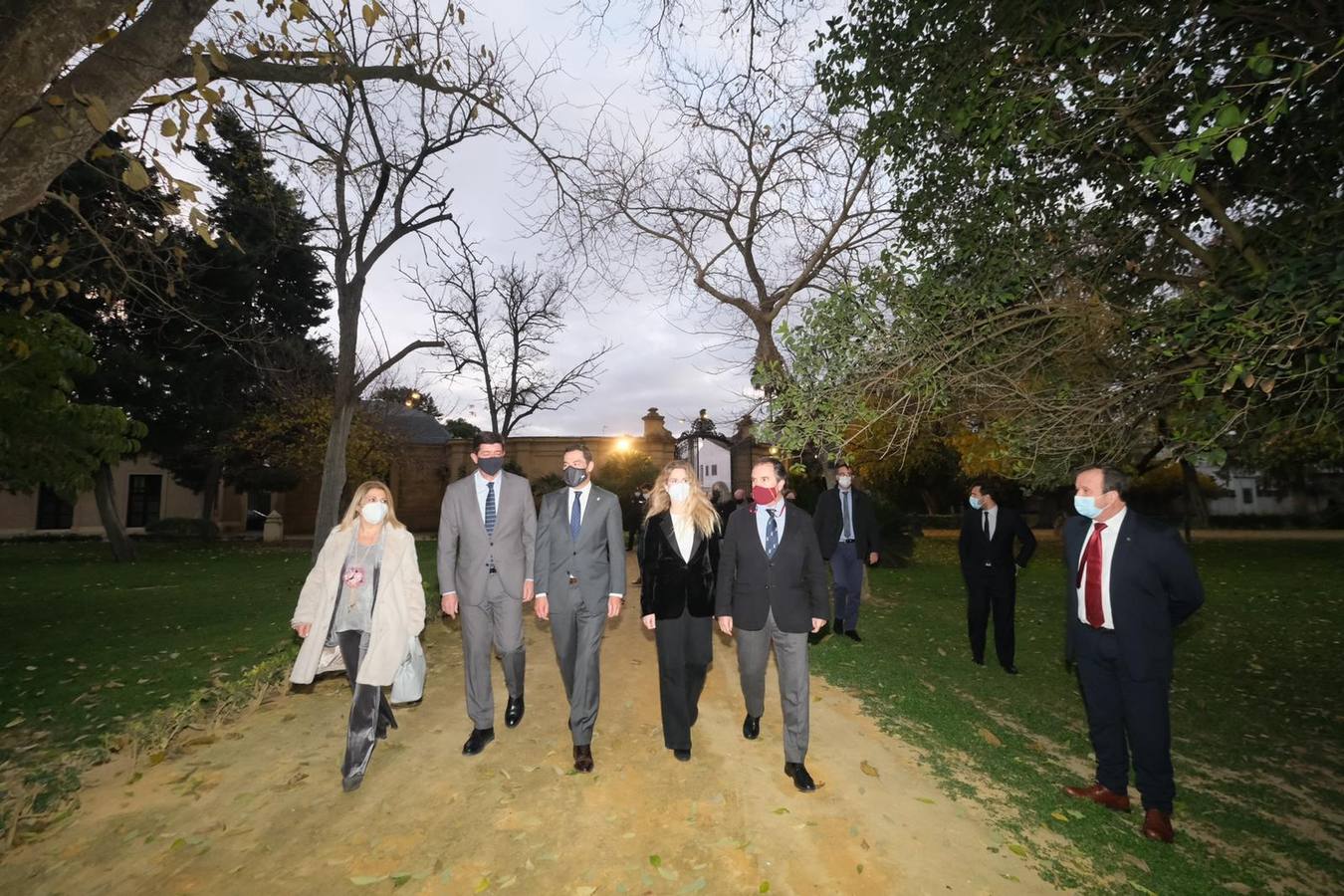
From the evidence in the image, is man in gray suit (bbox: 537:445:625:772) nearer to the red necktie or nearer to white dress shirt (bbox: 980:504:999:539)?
the red necktie

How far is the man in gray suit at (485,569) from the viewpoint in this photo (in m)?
4.52

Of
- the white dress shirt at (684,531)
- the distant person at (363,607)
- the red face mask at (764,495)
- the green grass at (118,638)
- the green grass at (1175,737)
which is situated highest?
the red face mask at (764,495)

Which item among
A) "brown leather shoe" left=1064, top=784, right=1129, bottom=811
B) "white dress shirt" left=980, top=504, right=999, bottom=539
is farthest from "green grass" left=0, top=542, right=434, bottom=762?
"white dress shirt" left=980, top=504, right=999, bottom=539

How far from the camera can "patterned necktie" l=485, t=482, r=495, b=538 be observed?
467cm

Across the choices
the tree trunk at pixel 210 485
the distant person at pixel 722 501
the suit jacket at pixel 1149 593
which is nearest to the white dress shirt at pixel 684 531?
the suit jacket at pixel 1149 593

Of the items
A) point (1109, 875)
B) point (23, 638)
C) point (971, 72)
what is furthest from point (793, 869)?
point (23, 638)

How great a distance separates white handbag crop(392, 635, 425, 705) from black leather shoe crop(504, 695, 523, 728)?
0.87 meters

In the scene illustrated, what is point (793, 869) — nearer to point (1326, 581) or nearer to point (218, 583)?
point (218, 583)

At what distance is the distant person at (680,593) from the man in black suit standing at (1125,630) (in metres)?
2.44

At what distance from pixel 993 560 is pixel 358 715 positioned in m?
6.21

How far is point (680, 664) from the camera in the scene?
4480 millimetres

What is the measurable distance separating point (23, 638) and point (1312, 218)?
14787 millimetres

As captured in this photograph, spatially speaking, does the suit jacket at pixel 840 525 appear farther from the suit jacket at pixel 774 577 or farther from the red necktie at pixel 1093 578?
the red necktie at pixel 1093 578

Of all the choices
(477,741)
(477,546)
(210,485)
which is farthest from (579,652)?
(210,485)
